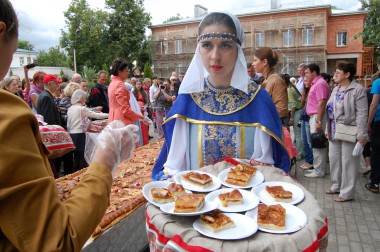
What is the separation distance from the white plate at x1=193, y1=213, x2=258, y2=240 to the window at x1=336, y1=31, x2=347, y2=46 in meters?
33.8

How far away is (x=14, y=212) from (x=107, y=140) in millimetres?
427

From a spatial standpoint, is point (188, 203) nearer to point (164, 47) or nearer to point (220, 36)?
point (220, 36)

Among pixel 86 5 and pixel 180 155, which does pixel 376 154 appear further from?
pixel 86 5

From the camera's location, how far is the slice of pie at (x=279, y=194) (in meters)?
1.42

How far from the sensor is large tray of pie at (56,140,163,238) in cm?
266

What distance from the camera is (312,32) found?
29.1 metres

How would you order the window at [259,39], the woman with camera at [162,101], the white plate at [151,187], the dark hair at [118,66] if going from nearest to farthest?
the white plate at [151,187], the dark hair at [118,66], the woman with camera at [162,101], the window at [259,39]

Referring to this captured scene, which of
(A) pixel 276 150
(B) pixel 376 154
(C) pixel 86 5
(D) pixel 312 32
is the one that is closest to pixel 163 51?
(C) pixel 86 5

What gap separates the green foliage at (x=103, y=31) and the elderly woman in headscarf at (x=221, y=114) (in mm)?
35365

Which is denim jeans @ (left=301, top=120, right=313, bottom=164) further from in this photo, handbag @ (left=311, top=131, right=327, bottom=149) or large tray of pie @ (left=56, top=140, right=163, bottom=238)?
→ large tray of pie @ (left=56, top=140, right=163, bottom=238)

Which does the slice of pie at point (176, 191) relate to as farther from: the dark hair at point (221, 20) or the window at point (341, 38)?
the window at point (341, 38)

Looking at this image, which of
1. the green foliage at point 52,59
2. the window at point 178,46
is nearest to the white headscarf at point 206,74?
the window at point 178,46

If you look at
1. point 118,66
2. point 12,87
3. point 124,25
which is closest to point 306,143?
point 118,66

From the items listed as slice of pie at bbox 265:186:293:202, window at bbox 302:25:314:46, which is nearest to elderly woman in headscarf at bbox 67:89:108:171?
slice of pie at bbox 265:186:293:202
